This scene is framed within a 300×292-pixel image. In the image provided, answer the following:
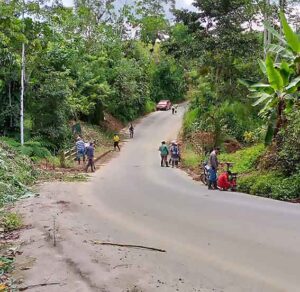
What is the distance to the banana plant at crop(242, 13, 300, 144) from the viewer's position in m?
16.8

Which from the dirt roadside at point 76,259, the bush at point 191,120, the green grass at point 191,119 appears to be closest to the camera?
the dirt roadside at point 76,259

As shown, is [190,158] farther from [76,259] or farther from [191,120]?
[76,259]

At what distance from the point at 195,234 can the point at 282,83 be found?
29.1 feet

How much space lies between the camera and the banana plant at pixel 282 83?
16.8 meters

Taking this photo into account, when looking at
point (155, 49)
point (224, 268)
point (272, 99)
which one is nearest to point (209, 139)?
point (272, 99)

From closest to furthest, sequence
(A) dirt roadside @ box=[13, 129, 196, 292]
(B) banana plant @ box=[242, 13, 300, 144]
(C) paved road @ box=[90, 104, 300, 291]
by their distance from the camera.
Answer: (A) dirt roadside @ box=[13, 129, 196, 292] < (C) paved road @ box=[90, 104, 300, 291] < (B) banana plant @ box=[242, 13, 300, 144]

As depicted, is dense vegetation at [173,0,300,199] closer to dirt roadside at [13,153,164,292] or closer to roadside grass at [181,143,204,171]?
roadside grass at [181,143,204,171]

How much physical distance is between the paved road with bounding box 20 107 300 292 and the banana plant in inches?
153

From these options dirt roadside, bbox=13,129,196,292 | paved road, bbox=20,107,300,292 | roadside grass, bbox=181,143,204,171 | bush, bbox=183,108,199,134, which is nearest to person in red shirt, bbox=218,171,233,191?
paved road, bbox=20,107,300,292

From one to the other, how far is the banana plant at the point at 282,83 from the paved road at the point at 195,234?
388 cm

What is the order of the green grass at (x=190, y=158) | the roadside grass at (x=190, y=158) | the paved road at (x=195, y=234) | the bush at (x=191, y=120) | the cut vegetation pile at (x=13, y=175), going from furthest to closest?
the bush at (x=191, y=120) < the green grass at (x=190, y=158) < the roadside grass at (x=190, y=158) < the cut vegetation pile at (x=13, y=175) < the paved road at (x=195, y=234)

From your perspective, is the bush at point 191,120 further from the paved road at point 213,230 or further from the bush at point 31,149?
the paved road at point 213,230

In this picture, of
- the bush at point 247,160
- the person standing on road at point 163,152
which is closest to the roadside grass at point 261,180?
the bush at point 247,160

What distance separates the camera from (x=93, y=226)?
11.3 m
